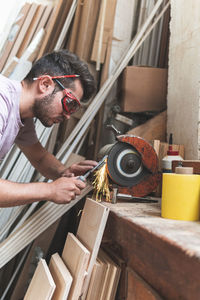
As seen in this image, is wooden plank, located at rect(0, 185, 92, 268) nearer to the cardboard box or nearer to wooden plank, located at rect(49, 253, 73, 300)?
wooden plank, located at rect(49, 253, 73, 300)

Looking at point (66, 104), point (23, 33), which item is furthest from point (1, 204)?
point (23, 33)

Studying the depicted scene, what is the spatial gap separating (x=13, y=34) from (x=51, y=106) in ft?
4.69

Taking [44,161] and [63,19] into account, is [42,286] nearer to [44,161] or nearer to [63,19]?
[44,161]

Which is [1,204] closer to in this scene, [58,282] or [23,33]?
[58,282]

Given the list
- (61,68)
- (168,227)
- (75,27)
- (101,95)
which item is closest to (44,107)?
(61,68)

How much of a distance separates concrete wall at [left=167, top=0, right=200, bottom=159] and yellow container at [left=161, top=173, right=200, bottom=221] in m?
0.76

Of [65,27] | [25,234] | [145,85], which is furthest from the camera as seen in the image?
[65,27]

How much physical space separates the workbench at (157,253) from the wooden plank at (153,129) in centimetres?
102

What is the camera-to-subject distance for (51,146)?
2674 millimetres

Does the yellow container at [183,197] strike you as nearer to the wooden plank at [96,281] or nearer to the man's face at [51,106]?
the wooden plank at [96,281]

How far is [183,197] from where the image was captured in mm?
1054

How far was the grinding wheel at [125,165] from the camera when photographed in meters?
1.57

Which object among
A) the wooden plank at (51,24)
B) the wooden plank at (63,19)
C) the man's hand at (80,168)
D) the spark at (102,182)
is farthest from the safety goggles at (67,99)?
the wooden plank at (63,19)

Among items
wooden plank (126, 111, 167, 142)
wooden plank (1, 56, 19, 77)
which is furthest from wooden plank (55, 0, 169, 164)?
wooden plank (1, 56, 19, 77)
